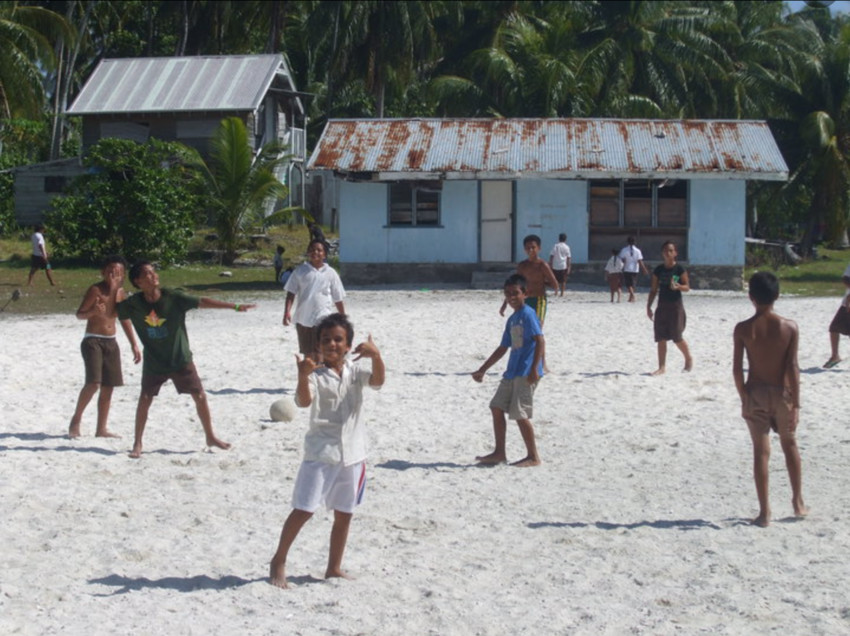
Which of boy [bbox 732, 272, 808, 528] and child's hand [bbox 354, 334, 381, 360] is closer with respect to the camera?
child's hand [bbox 354, 334, 381, 360]

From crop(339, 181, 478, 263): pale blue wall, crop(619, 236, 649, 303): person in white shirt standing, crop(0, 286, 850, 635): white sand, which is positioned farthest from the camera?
crop(339, 181, 478, 263): pale blue wall

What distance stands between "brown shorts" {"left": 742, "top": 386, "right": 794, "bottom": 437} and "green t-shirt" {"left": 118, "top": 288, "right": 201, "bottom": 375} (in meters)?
3.80

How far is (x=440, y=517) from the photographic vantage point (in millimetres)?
7168

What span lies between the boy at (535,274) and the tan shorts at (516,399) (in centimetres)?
304

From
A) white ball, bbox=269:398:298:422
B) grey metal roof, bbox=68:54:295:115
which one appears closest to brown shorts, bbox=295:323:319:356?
white ball, bbox=269:398:298:422

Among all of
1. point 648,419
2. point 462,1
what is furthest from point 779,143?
point 648,419

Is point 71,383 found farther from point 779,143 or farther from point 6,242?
point 779,143

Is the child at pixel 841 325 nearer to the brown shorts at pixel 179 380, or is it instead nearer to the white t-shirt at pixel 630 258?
the brown shorts at pixel 179 380

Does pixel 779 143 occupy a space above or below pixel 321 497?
above

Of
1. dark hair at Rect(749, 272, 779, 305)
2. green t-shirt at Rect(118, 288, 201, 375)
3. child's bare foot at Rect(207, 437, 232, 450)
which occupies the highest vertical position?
dark hair at Rect(749, 272, 779, 305)

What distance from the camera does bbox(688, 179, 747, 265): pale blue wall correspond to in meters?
24.8

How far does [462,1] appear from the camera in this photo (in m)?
40.9

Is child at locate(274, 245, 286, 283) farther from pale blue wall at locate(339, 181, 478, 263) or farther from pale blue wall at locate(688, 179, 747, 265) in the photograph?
pale blue wall at locate(688, 179, 747, 265)

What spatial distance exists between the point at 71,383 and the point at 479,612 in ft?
Answer: 23.9
